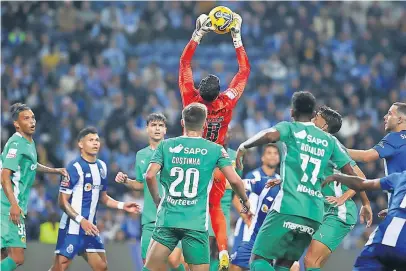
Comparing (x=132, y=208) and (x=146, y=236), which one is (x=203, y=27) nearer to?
(x=132, y=208)

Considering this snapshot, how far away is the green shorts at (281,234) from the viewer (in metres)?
9.09

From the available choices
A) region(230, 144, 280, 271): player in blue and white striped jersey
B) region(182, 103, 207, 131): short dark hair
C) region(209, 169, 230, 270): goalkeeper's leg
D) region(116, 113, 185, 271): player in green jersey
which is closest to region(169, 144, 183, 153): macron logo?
region(182, 103, 207, 131): short dark hair

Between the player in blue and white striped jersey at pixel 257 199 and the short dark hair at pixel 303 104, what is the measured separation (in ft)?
8.52

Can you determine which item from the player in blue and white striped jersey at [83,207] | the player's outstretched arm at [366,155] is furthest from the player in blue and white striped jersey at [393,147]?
the player in blue and white striped jersey at [83,207]

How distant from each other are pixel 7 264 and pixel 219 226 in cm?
259

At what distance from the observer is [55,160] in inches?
738

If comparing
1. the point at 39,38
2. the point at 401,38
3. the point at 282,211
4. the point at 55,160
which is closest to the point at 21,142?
the point at 282,211

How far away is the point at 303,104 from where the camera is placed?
9227mm

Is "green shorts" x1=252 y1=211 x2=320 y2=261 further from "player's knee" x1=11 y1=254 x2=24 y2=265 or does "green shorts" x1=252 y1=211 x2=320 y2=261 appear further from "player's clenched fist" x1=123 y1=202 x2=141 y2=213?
"player's knee" x1=11 y1=254 x2=24 y2=265

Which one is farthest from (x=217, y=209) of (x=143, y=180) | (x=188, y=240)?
(x=188, y=240)

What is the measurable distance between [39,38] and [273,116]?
20.0ft

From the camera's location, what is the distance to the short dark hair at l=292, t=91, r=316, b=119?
920cm

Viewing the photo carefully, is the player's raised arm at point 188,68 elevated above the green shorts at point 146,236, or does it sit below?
above

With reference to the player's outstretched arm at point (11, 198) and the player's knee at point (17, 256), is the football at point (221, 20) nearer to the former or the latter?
the player's outstretched arm at point (11, 198)
